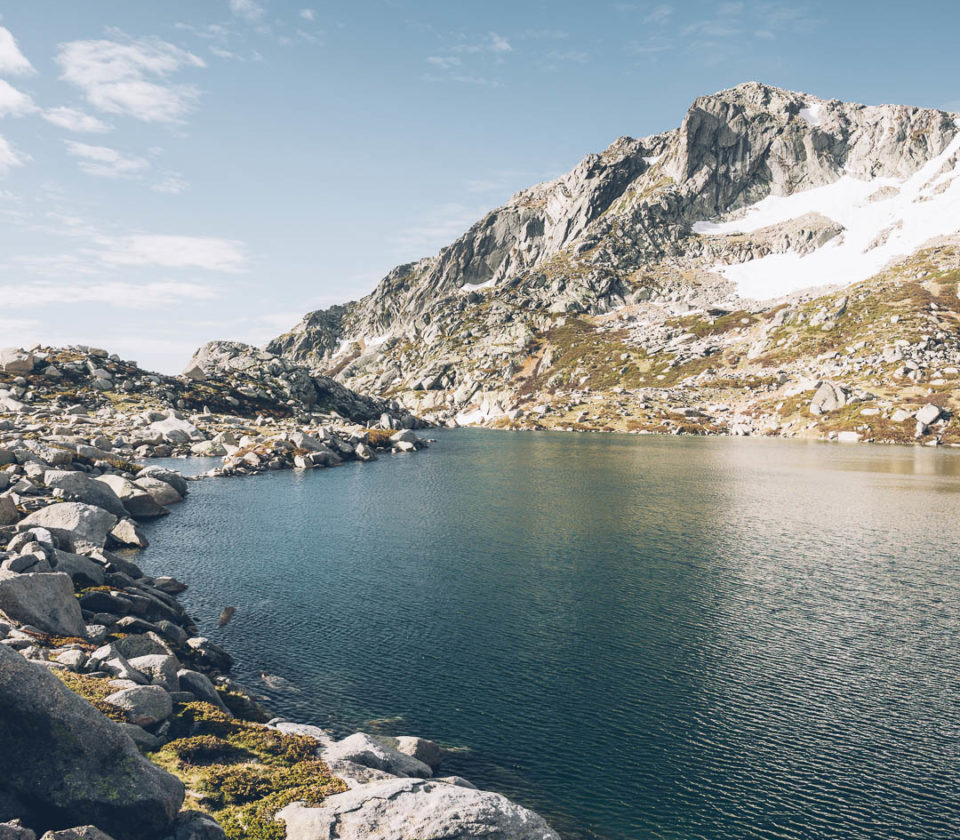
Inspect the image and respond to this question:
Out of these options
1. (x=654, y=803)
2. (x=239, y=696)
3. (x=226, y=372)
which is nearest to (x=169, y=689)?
(x=239, y=696)

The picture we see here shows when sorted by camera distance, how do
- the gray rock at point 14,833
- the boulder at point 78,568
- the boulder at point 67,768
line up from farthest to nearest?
1. the boulder at point 78,568
2. the boulder at point 67,768
3. the gray rock at point 14,833

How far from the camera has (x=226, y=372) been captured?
19938 centimetres

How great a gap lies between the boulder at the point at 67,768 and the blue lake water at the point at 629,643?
12.9 metres

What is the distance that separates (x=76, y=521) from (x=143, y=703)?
1406 inches

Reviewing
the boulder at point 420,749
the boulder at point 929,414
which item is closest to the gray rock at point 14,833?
the boulder at point 420,749

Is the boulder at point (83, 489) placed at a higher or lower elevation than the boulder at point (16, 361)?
lower

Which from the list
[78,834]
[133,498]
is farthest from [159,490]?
[78,834]

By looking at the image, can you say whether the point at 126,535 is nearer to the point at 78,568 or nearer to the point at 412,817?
the point at 78,568

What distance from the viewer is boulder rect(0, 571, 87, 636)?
92.9 feet

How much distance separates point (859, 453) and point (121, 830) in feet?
585

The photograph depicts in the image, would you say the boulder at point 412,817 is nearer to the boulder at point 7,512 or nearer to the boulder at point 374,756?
the boulder at point 374,756

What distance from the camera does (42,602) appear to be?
29.0 meters

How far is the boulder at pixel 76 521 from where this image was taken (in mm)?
44656

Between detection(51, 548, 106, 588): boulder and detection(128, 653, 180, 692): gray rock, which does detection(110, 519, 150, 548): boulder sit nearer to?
detection(51, 548, 106, 588): boulder
